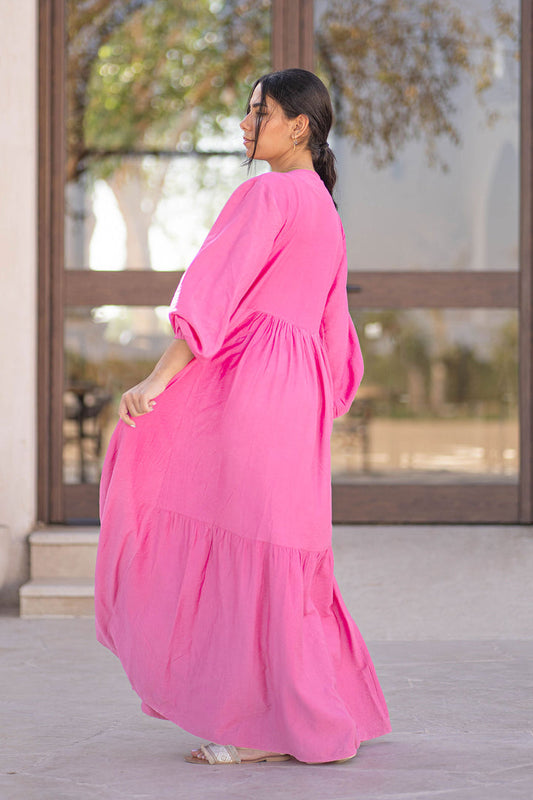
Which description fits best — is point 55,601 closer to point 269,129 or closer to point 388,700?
point 388,700

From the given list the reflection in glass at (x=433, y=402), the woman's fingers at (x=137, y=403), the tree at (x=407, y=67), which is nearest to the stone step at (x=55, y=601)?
the reflection in glass at (x=433, y=402)

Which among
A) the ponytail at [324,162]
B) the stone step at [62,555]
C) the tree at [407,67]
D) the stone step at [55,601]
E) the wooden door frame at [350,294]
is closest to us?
the ponytail at [324,162]

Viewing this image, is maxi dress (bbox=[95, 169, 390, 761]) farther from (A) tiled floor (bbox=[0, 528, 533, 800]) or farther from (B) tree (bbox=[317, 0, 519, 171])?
(B) tree (bbox=[317, 0, 519, 171])

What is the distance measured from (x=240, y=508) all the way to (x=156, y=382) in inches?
12.6

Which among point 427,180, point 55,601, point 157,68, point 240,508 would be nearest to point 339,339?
point 240,508

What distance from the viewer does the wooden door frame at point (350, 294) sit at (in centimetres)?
479

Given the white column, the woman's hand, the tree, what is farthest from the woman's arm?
the tree

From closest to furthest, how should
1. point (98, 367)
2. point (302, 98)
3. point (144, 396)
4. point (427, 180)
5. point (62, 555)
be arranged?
point (144, 396)
point (302, 98)
point (62, 555)
point (427, 180)
point (98, 367)

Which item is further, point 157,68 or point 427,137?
point 157,68

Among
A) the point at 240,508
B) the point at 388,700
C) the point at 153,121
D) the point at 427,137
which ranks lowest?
the point at 388,700

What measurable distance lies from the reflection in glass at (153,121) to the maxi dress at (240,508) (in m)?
2.77

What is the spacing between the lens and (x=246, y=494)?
236 cm

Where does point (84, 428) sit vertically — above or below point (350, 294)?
below

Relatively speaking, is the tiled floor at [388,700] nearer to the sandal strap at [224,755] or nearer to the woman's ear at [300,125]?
the sandal strap at [224,755]
